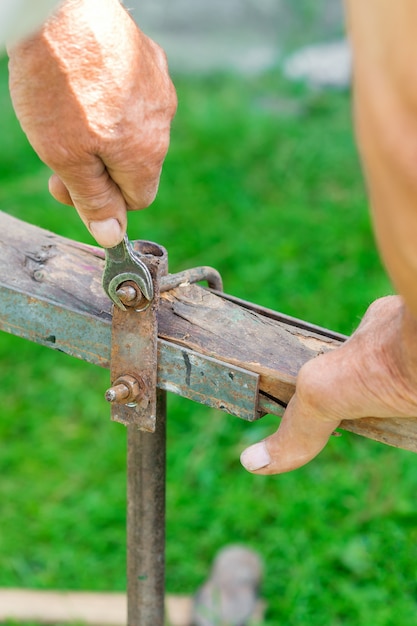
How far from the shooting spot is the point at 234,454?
2297 millimetres

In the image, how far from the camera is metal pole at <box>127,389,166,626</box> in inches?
49.1

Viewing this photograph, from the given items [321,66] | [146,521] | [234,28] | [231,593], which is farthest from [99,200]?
[234,28]

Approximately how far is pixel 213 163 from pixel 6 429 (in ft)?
4.70

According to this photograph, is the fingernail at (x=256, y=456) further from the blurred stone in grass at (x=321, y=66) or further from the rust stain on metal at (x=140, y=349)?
the blurred stone in grass at (x=321, y=66)

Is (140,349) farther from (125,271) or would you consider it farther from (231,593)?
(231,593)

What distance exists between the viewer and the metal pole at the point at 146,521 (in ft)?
4.09

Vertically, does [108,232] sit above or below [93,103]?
below

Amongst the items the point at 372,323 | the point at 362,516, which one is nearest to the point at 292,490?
the point at 362,516

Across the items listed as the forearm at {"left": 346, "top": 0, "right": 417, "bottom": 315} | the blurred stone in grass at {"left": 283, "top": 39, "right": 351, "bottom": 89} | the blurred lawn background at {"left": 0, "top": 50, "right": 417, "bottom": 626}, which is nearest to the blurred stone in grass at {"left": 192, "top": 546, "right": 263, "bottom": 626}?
the blurred lawn background at {"left": 0, "top": 50, "right": 417, "bottom": 626}

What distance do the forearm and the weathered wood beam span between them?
0.94ft

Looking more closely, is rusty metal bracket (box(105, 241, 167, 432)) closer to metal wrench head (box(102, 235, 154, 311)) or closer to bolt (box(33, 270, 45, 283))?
metal wrench head (box(102, 235, 154, 311))

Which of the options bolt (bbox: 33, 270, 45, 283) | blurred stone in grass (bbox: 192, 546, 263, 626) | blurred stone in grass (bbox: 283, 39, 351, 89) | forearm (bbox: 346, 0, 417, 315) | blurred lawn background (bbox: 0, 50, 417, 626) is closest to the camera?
Result: forearm (bbox: 346, 0, 417, 315)

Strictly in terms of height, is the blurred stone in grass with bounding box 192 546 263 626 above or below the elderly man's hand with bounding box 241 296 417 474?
below

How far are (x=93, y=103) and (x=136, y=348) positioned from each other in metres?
0.29
